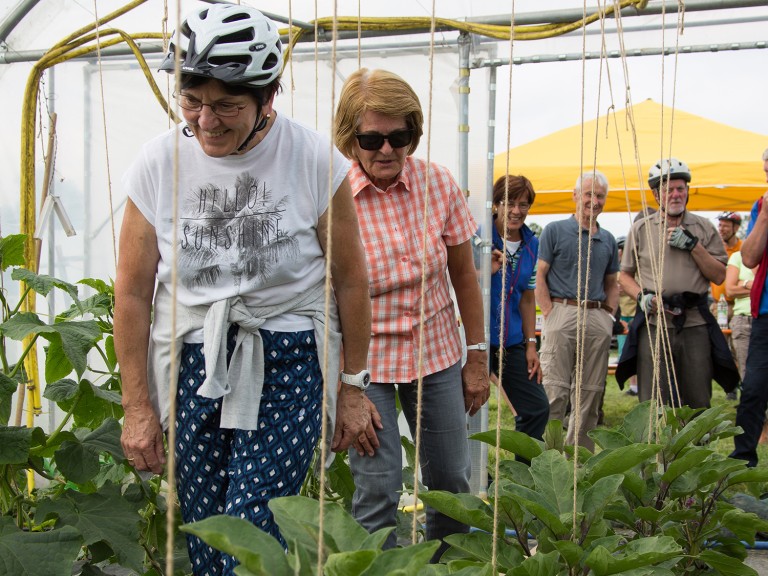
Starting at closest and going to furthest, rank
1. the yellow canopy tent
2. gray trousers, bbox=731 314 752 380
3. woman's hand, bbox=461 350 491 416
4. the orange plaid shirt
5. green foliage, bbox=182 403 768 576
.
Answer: green foliage, bbox=182 403 768 576 < the orange plaid shirt < woman's hand, bbox=461 350 491 416 < gray trousers, bbox=731 314 752 380 < the yellow canopy tent

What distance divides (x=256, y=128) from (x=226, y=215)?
0.21 meters

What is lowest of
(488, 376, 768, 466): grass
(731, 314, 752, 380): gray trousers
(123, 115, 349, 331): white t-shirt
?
(488, 376, 768, 466): grass

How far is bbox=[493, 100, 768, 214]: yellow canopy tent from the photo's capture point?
9.91 m

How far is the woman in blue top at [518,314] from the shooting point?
489 cm

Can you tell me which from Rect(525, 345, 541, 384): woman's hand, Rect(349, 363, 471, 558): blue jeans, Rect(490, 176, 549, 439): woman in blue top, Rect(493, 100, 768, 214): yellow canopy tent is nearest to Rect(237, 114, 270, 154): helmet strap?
Rect(349, 363, 471, 558): blue jeans

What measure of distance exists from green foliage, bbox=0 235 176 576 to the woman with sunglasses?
0.68 m

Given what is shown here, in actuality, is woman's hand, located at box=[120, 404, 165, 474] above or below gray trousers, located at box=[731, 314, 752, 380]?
above

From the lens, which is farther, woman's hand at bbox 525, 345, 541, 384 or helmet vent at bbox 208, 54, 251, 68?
woman's hand at bbox 525, 345, 541, 384

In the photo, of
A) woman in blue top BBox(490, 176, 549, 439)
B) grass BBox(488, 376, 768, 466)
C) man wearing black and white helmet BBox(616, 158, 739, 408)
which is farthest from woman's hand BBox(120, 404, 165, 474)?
grass BBox(488, 376, 768, 466)

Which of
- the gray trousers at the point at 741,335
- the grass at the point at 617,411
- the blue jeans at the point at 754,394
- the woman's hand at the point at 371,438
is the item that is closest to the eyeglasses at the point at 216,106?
the woman's hand at the point at 371,438

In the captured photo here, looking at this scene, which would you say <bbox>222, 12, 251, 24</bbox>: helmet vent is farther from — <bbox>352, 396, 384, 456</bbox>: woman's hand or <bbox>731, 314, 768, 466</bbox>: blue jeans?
<bbox>731, 314, 768, 466</bbox>: blue jeans

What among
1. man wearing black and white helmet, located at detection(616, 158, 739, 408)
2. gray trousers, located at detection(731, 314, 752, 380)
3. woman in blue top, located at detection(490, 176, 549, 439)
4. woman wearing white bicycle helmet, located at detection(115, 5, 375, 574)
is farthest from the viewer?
gray trousers, located at detection(731, 314, 752, 380)

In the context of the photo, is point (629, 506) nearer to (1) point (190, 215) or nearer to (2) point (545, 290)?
(1) point (190, 215)

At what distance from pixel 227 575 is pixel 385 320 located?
1063mm
